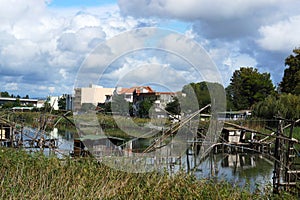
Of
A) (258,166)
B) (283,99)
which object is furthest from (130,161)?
(283,99)

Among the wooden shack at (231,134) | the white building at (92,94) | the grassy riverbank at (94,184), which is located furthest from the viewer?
the wooden shack at (231,134)

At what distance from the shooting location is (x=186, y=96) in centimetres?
816

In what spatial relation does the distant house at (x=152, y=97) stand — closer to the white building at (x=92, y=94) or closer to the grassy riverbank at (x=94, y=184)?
the white building at (x=92, y=94)

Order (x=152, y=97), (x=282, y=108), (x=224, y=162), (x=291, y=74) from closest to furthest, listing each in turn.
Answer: (x=152, y=97), (x=224, y=162), (x=282, y=108), (x=291, y=74)

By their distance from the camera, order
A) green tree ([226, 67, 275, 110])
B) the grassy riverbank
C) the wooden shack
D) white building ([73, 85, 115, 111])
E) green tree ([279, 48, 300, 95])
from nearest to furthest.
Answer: the grassy riverbank
white building ([73, 85, 115, 111])
the wooden shack
green tree ([279, 48, 300, 95])
green tree ([226, 67, 275, 110])

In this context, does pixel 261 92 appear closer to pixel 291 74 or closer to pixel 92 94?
pixel 291 74

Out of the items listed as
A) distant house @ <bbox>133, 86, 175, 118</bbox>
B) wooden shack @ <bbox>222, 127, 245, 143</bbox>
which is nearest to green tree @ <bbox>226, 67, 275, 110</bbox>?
wooden shack @ <bbox>222, 127, 245, 143</bbox>

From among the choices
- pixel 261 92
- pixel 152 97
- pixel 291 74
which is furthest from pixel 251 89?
pixel 152 97

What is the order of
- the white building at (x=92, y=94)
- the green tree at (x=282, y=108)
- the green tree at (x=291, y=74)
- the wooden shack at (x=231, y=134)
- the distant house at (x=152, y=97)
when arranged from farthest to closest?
the green tree at (x=291, y=74), the green tree at (x=282, y=108), the wooden shack at (x=231, y=134), the distant house at (x=152, y=97), the white building at (x=92, y=94)

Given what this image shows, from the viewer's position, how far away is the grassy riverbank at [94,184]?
199 inches

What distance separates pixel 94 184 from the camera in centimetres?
558

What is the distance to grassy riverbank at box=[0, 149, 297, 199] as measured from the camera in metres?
5.06

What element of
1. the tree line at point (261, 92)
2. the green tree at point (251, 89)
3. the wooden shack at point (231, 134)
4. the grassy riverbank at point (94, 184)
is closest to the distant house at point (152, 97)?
the tree line at point (261, 92)

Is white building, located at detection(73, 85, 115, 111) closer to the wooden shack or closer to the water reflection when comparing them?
the water reflection
